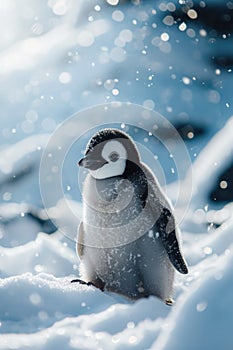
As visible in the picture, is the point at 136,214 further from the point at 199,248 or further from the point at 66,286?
the point at 66,286

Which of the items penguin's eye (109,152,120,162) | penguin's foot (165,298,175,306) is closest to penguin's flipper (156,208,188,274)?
penguin's foot (165,298,175,306)

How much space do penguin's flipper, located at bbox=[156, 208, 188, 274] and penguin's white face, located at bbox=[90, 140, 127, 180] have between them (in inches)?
8.2

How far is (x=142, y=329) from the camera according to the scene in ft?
3.43

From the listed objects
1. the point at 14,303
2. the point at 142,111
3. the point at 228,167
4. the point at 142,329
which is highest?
the point at 142,329

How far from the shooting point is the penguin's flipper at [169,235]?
1.73 metres

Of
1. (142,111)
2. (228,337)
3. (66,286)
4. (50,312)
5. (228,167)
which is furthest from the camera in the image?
(228,167)

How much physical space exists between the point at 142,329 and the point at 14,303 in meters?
0.40

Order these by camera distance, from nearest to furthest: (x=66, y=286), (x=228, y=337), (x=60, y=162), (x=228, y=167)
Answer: (x=228, y=337) < (x=66, y=286) < (x=60, y=162) < (x=228, y=167)

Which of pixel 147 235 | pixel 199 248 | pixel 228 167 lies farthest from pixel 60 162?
pixel 228 167

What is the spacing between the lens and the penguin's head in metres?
1.79

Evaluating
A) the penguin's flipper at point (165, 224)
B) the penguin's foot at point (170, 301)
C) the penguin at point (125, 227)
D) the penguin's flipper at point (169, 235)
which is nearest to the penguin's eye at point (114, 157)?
the penguin at point (125, 227)

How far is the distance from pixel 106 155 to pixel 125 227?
249mm

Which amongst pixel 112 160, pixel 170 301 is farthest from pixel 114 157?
pixel 170 301

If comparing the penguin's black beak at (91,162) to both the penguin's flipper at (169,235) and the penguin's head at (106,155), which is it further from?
the penguin's flipper at (169,235)
